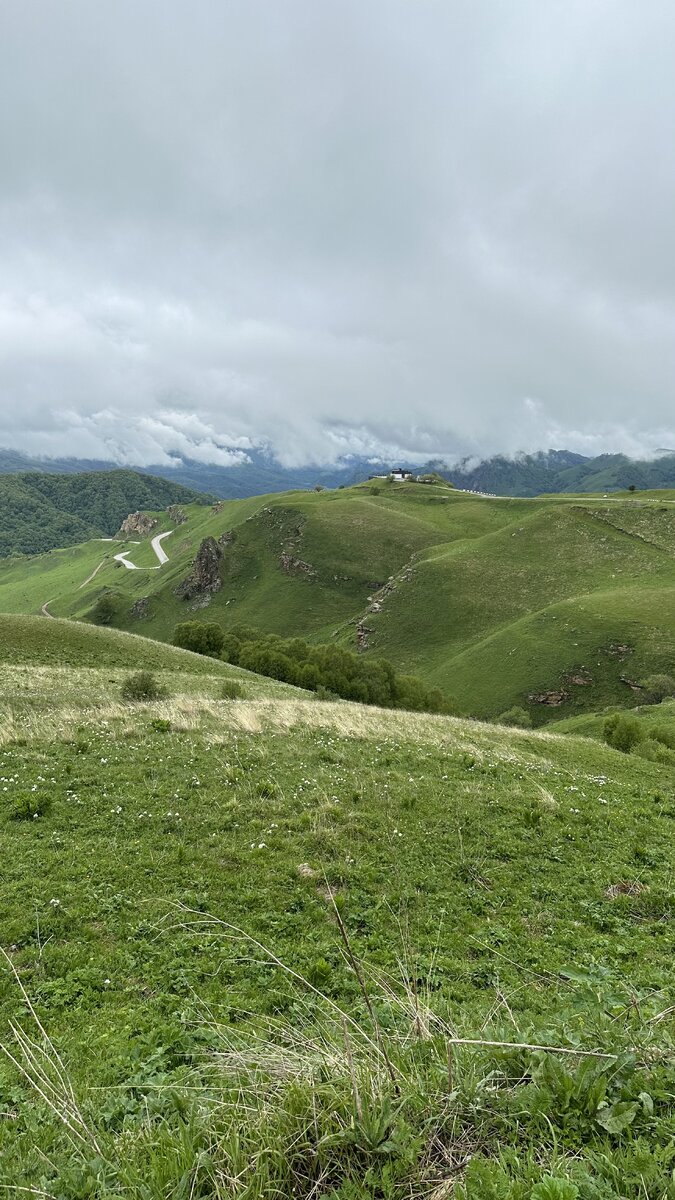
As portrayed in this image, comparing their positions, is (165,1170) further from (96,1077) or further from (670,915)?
(670,915)

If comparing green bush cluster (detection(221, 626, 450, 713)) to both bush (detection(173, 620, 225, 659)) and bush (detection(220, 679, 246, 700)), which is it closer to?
bush (detection(173, 620, 225, 659))

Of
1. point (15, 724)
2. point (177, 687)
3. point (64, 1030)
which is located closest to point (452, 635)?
point (177, 687)

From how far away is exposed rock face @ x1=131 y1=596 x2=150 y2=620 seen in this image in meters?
154

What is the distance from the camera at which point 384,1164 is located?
3436 mm

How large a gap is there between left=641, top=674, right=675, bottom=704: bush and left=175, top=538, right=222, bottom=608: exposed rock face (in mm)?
111915

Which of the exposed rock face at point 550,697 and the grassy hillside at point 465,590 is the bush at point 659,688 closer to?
the grassy hillside at point 465,590

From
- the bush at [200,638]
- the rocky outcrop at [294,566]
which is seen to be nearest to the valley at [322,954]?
the bush at [200,638]

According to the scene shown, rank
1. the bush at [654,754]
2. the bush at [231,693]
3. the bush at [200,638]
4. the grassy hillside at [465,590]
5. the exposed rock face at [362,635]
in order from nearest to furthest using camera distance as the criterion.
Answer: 1. the bush at [654,754]
2. the bush at [231,693]
3. the bush at [200,638]
4. the grassy hillside at [465,590]
5. the exposed rock face at [362,635]

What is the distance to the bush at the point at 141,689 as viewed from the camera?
27.5 metres

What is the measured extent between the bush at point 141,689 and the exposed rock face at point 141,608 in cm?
13220

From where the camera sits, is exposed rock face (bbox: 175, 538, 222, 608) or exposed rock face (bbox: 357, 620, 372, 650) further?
exposed rock face (bbox: 175, 538, 222, 608)

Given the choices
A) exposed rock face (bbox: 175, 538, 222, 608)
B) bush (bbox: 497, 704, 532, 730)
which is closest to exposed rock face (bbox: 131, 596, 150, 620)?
exposed rock face (bbox: 175, 538, 222, 608)

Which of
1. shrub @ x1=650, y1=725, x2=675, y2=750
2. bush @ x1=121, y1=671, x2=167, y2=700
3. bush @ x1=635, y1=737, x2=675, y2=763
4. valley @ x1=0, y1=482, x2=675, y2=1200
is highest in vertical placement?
valley @ x1=0, y1=482, x2=675, y2=1200

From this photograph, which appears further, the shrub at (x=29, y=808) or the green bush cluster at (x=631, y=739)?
the green bush cluster at (x=631, y=739)
